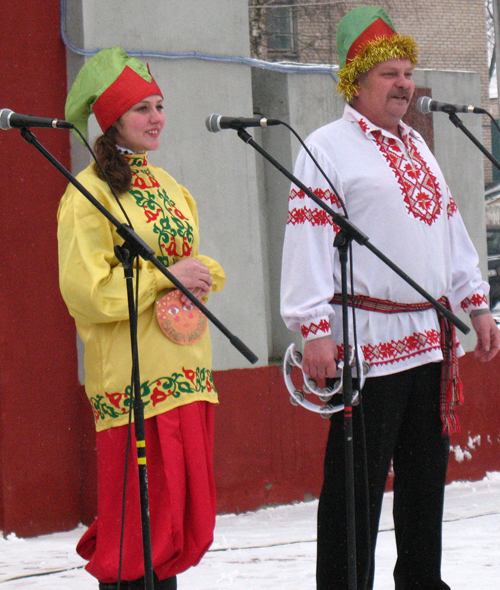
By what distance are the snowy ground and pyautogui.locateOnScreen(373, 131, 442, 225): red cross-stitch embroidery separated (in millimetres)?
1575

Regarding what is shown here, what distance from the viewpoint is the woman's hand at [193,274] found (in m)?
2.92

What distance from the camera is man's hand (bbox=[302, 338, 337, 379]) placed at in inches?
112

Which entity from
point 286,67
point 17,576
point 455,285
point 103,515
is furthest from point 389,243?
point 286,67

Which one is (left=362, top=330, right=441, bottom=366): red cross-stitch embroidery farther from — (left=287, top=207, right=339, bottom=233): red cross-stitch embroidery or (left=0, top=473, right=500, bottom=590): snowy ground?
(left=0, top=473, right=500, bottom=590): snowy ground

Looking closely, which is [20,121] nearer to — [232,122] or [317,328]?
[232,122]

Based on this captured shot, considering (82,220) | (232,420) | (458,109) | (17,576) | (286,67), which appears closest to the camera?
(82,220)

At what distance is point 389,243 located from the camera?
2961 millimetres

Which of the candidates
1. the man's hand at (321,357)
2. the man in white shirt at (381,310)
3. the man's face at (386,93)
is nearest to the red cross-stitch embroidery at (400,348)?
the man in white shirt at (381,310)

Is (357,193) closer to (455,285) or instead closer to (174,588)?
(455,285)

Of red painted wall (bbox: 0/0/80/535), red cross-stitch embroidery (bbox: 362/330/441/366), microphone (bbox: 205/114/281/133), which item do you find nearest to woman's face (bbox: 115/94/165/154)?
microphone (bbox: 205/114/281/133)

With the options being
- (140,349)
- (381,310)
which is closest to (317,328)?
(381,310)

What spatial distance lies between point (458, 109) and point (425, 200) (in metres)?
0.31

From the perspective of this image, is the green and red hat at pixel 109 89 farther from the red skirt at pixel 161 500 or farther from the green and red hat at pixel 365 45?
the red skirt at pixel 161 500

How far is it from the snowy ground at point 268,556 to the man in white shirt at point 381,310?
3.00 ft
